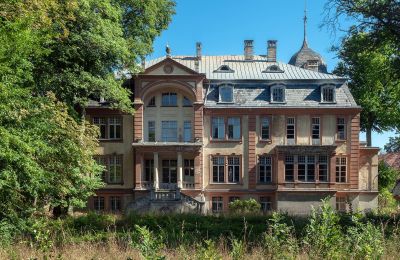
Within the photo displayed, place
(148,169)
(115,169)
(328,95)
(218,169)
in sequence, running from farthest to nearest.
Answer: (148,169) → (328,95) → (218,169) → (115,169)

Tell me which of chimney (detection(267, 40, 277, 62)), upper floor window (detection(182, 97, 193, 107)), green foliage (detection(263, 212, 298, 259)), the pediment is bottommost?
green foliage (detection(263, 212, 298, 259))

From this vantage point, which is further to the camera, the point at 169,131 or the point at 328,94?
the point at 328,94

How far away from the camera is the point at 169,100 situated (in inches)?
1404

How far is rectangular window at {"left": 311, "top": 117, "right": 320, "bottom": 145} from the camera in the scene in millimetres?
35656

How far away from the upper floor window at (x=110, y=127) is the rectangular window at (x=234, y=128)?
24.7 feet

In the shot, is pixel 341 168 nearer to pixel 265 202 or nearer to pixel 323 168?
pixel 323 168

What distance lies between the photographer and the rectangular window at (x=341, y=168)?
117 feet

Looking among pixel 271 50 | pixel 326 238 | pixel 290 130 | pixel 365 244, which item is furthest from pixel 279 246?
pixel 271 50

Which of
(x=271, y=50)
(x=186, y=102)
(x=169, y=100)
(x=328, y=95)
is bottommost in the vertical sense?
(x=186, y=102)

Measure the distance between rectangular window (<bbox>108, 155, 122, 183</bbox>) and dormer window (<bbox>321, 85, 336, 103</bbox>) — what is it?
14560 mm

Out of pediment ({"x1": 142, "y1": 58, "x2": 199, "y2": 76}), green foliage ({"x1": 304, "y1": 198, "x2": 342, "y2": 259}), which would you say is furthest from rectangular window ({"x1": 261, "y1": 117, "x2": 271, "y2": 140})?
green foliage ({"x1": 304, "y1": 198, "x2": 342, "y2": 259})

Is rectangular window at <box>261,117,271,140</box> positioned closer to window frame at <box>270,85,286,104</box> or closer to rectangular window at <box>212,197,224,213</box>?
window frame at <box>270,85,286,104</box>

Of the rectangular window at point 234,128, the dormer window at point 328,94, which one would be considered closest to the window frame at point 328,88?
the dormer window at point 328,94

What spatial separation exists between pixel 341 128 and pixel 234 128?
731 centimetres
